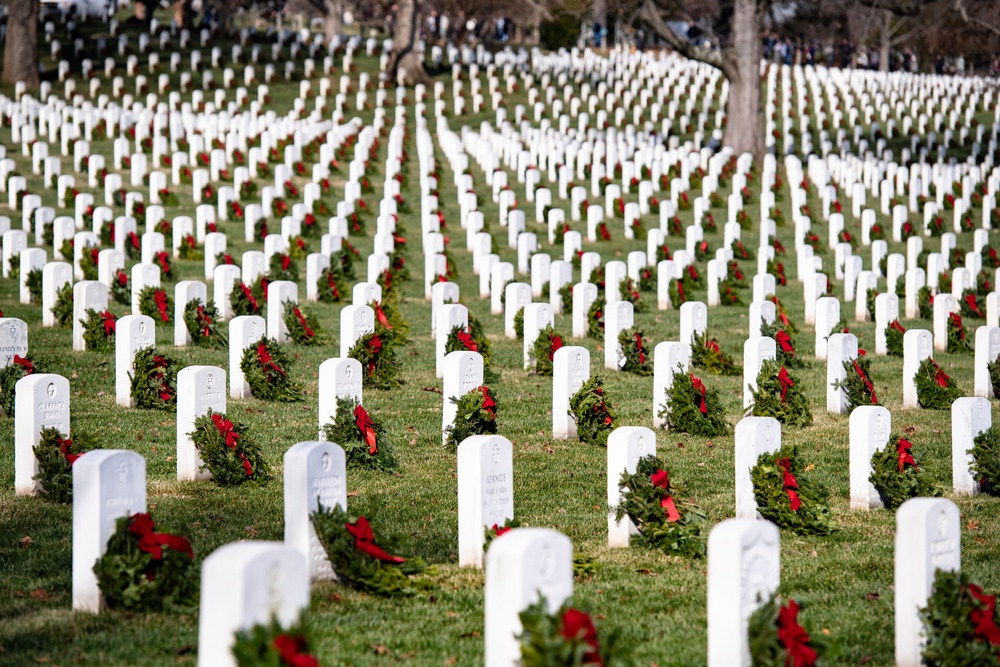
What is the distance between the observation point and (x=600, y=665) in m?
4.59

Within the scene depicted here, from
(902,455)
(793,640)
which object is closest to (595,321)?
(902,455)

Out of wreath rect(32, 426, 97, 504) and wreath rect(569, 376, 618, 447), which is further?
wreath rect(569, 376, 618, 447)

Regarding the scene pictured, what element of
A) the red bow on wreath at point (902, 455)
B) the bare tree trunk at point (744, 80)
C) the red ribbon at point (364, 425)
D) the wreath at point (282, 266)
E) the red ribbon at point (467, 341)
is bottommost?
the red bow on wreath at point (902, 455)

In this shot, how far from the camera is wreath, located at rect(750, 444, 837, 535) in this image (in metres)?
8.17

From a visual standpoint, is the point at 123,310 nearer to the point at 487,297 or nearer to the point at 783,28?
the point at 487,297

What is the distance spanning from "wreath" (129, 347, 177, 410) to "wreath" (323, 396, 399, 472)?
7.20ft

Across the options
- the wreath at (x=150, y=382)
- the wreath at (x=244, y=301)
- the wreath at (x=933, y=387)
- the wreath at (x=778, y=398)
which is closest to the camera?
the wreath at (x=150, y=382)

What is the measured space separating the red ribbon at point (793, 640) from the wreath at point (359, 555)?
2.27 metres

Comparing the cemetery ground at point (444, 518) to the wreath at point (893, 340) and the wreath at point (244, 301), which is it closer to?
the wreath at point (893, 340)

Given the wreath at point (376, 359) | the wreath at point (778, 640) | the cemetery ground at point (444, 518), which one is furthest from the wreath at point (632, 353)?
the wreath at point (778, 640)

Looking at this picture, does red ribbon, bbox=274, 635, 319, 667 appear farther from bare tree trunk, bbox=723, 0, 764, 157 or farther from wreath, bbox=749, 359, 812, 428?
bare tree trunk, bbox=723, 0, 764, 157

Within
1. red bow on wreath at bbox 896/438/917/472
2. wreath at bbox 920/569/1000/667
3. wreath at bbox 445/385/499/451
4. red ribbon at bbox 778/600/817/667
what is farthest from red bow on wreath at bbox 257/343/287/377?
red ribbon at bbox 778/600/817/667

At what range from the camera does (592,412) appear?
426 inches

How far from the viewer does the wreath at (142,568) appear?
20.6ft
